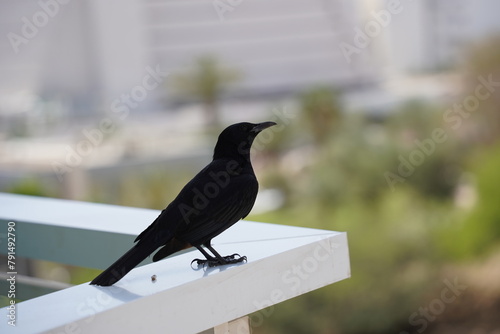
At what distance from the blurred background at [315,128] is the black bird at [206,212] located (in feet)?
3.85

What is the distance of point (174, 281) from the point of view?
138 centimetres

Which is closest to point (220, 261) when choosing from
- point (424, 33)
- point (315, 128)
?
point (315, 128)

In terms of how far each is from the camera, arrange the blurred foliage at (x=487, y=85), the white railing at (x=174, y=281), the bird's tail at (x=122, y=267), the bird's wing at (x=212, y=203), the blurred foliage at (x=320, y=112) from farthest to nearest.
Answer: the blurred foliage at (x=320, y=112)
the blurred foliage at (x=487, y=85)
the bird's wing at (x=212, y=203)
the bird's tail at (x=122, y=267)
the white railing at (x=174, y=281)

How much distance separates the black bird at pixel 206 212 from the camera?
1.48 meters

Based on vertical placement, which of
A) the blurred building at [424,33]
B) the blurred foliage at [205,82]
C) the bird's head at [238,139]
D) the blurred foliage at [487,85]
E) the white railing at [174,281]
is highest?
the blurred building at [424,33]

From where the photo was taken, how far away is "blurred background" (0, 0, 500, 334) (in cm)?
684

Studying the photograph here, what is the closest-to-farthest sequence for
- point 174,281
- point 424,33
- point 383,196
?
point 174,281 < point 383,196 < point 424,33

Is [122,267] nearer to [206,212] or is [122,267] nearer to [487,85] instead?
[206,212]

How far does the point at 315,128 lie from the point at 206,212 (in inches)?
490

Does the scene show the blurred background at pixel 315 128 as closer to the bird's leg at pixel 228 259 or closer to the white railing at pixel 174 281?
the white railing at pixel 174 281

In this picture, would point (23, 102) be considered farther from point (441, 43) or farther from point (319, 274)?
point (319, 274)

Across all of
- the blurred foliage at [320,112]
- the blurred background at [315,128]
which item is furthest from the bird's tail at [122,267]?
the blurred foliage at [320,112]

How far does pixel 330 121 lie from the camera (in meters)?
13.8

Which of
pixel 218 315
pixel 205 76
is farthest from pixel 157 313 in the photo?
pixel 205 76
